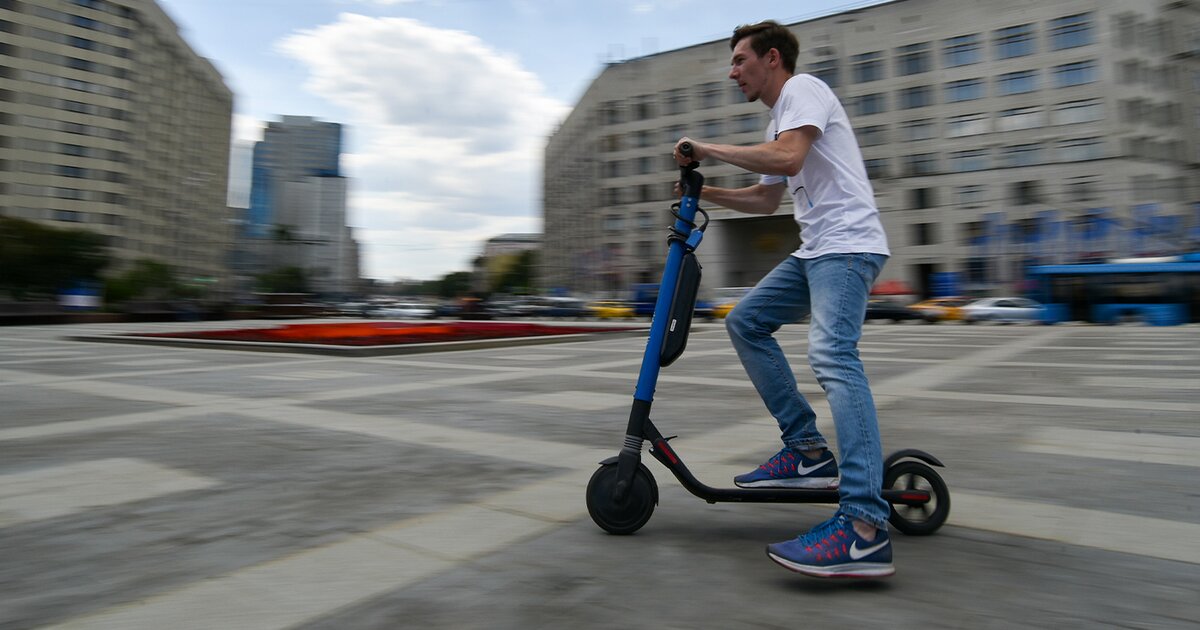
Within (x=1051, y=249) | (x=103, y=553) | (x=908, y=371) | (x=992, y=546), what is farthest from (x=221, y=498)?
(x=1051, y=249)

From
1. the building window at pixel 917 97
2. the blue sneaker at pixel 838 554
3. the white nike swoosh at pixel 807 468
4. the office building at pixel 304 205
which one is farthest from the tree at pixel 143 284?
the blue sneaker at pixel 838 554

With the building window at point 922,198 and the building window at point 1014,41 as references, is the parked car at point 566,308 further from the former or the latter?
the building window at point 1014,41

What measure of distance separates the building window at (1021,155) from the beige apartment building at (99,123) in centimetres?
5725

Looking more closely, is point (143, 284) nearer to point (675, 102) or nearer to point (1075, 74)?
point (675, 102)

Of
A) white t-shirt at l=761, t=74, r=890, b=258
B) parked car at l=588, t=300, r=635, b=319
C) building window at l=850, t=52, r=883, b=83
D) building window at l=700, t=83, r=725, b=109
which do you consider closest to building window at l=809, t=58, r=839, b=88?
building window at l=850, t=52, r=883, b=83

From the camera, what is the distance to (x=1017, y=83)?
158 feet

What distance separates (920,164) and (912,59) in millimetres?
7739

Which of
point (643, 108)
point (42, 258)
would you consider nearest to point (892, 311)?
point (643, 108)

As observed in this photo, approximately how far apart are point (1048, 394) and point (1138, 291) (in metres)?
23.0

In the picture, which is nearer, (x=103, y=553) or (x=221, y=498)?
(x=103, y=553)

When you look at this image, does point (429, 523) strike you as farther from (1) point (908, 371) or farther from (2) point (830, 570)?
(1) point (908, 371)

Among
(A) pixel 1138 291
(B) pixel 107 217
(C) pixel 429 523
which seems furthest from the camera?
(B) pixel 107 217

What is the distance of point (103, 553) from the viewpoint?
91.0 inches

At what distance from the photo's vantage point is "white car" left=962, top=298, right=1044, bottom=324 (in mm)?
29083
